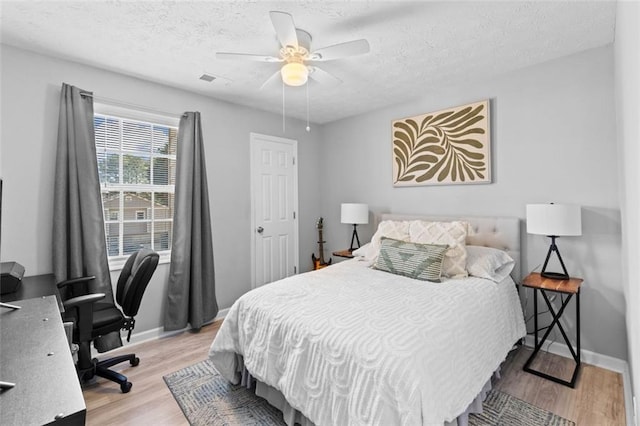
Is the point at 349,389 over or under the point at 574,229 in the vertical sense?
under

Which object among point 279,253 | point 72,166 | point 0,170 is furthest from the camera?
point 279,253

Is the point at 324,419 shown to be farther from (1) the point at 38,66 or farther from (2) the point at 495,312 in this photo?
(1) the point at 38,66

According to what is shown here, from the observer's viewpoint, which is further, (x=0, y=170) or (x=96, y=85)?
(x=96, y=85)

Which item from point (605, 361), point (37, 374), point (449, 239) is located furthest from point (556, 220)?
point (37, 374)

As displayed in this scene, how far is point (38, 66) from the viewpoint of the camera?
241 cm

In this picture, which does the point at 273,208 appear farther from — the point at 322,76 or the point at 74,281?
the point at 74,281

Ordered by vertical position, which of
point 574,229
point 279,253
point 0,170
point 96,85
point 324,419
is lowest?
point 324,419

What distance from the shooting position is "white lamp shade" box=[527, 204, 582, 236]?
2.28 m

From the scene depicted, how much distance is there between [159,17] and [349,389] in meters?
2.46

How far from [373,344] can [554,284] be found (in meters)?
1.75

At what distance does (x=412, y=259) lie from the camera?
8.40 ft

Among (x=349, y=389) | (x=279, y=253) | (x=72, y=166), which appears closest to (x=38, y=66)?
(x=72, y=166)

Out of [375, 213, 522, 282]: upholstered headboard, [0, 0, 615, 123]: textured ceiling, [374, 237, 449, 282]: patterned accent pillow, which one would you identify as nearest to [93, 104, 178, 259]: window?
[0, 0, 615, 123]: textured ceiling

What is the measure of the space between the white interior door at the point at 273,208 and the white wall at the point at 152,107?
0.11m
